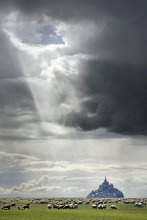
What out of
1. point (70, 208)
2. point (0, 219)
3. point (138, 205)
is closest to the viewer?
point (0, 219)

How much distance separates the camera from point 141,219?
6438 centimetres

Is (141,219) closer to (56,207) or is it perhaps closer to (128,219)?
(128,219)

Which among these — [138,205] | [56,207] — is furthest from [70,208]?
[138,205]

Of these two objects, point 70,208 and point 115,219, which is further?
point 70,208

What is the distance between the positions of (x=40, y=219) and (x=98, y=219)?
969cm

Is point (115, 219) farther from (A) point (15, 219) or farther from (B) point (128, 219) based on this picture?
(A) point (15, 219)

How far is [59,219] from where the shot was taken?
62.0 meters

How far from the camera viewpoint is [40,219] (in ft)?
201

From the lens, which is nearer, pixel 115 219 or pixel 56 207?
pixel 115 219

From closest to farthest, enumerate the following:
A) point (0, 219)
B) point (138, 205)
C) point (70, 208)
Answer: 1. point (0, 219)
2. point (70, 208)
3. point (138, 205)

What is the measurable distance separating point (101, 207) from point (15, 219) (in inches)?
1618

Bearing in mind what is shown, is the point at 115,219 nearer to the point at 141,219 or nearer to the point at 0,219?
the point at 141,219

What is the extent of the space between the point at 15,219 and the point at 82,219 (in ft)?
36.0

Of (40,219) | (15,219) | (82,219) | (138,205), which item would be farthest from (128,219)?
(138,205)
